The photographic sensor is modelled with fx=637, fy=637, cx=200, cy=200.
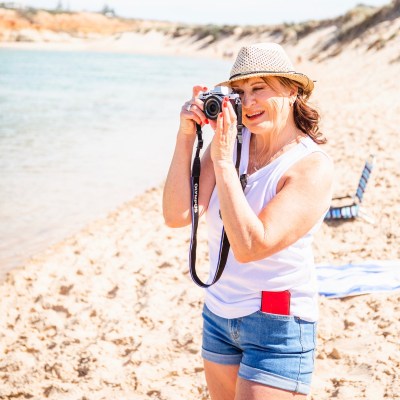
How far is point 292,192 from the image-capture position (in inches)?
73.4

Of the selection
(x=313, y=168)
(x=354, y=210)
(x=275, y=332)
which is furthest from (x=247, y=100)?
(x=354, y=210)

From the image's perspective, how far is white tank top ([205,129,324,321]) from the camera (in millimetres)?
1934

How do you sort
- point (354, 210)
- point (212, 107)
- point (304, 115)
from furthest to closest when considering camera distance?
point (354, 210) → point (304, 115) → point (212, 107)

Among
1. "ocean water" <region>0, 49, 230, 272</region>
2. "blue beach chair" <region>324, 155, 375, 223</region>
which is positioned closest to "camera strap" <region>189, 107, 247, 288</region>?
"blue beach chair" <region>324, 155, 375, 223</region>

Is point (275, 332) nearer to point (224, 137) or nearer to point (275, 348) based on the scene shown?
point (275, 348)

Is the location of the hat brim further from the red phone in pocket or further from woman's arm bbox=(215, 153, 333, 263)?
the red phone in pocket

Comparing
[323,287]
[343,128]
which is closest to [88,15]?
[343,128]

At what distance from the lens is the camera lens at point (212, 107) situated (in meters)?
1.94

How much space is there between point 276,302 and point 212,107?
24.7 inches

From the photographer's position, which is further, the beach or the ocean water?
the ocean water

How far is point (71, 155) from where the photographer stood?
452 inches

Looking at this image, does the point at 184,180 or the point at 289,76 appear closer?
the point at 289,76

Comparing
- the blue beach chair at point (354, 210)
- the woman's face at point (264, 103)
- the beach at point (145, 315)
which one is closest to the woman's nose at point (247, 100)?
the woman's face at point (264, 103)

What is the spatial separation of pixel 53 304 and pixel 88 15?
10111cm
